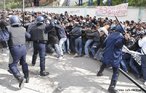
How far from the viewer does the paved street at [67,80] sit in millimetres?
7332

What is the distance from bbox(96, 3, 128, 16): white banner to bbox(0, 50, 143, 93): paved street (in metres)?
6.32

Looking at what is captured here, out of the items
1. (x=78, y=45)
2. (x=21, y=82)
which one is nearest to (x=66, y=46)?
(x=78, y=45)

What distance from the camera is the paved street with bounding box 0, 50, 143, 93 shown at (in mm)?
7332

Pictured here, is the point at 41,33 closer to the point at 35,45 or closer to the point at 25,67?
the point at 35,45

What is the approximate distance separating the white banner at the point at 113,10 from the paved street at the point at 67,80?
20.7 feet

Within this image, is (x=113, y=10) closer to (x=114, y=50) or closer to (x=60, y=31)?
(x=60, y=31)

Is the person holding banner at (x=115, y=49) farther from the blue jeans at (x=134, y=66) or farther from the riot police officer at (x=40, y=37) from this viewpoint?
the riot police officer at (x=40, y=37)

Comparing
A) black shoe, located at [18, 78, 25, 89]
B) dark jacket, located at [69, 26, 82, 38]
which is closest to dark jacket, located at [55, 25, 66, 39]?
dark jacket, located at [69, 26, 82, 38]

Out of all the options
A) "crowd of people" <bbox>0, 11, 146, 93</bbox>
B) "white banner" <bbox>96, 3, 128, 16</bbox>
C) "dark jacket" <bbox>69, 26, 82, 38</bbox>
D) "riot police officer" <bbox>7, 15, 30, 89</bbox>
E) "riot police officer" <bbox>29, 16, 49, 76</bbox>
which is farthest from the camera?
"white banner" <bbox>96, 3, 128, 16</bbox>

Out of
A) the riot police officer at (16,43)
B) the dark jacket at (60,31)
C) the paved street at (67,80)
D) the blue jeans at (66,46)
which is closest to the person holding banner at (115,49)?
the paved street at (67,80)

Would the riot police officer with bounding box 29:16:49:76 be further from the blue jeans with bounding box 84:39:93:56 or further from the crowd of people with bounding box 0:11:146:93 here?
the blue jeans with bounding box 84:39:93:56

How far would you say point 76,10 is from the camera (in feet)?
77.7

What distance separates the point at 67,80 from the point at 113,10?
966 cm

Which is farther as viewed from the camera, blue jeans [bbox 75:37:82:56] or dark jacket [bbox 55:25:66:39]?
blue jeans [bbox 75:37:82:56]
